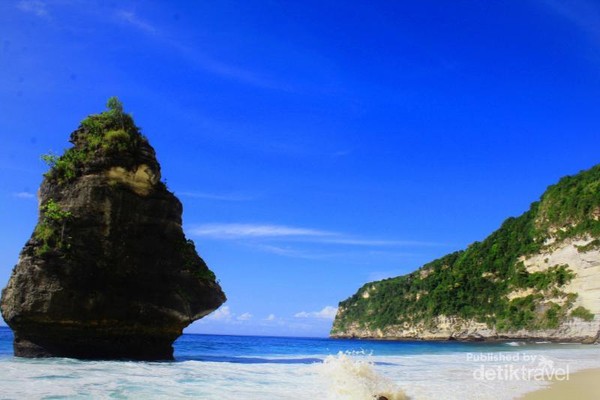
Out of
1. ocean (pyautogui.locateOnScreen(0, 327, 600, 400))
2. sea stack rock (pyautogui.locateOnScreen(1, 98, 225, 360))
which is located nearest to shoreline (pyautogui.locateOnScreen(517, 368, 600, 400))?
ocean (pyautogui.locateOnScreen(0, 327, 600, 400))

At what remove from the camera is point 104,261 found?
17141 millimetres

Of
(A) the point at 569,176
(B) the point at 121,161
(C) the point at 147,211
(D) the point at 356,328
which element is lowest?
(D) the point at 356,328

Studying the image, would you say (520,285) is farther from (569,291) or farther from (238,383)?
(238,383)

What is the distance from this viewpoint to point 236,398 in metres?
9.45

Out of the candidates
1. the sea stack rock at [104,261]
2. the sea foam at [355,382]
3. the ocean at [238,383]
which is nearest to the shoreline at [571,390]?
the ocean at [238,383]

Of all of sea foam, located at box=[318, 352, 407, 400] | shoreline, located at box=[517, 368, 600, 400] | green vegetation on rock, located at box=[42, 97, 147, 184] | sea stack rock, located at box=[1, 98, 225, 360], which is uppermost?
green vegetation on rock, located at box=[42, 97, 147, 184]

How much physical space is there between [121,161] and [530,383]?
1467 centimetres

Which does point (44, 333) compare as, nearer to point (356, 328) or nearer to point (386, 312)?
point (386, 312)

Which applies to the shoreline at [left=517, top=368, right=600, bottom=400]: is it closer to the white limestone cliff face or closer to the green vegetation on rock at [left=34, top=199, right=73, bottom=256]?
the green vegetation on rock at [left=34, top=199, right=73, bottom=256]

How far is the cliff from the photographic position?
51.0 m

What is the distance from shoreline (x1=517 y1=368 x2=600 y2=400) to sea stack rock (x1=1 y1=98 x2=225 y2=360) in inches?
470

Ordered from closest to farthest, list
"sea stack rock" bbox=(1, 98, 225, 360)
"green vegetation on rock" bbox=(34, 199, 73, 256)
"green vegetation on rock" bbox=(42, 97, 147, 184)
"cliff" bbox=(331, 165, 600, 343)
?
Result: 1. "sea stack rock" bbox=(1, 98, 225, 360)
2. "green vegetation on rock" bbox=(34, 199, 73, 256)
3. "green vegetation on rock" bbox=(42, 97, 147, 184)
4. "cliff" bbox=(331, 165, 600, 343)

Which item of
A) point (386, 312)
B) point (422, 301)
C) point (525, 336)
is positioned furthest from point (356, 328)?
point (525, 336)

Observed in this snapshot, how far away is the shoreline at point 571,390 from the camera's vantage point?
33.7 feet
